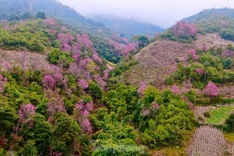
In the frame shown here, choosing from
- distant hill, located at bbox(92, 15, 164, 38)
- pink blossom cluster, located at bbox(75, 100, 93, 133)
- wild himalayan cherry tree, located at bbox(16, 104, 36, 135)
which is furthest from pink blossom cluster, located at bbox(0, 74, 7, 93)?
distant hill, located at bbox(92, 15, 164, 38)

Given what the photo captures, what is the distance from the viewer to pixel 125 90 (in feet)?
126

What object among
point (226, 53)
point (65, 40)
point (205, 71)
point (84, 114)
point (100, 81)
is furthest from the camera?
point (65, 40)

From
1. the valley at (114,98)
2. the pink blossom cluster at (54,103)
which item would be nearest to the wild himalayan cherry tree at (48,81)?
the valley at (114,98)

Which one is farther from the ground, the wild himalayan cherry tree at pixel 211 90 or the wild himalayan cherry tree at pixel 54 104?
the wild himalayan cherry tree at pixel 211 90

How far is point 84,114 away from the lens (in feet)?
99.9

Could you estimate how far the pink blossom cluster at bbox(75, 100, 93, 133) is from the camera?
94.9ft

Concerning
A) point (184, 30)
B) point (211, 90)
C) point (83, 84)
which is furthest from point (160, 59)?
point (83, 84)

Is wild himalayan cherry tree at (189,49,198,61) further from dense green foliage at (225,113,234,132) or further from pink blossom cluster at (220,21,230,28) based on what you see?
pink blossom cluster at (220,21,230,28)

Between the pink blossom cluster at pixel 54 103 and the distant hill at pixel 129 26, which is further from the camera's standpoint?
the distant hill at pixel 129 26

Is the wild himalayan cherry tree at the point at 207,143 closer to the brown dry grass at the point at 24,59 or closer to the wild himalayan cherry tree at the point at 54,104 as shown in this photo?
the wild himalayan cherry tree at the point at 54,104

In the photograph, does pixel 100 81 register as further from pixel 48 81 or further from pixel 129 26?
pixel 129 26

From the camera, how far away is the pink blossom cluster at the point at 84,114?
94.9ft

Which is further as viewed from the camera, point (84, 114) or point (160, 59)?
point (160, 59)

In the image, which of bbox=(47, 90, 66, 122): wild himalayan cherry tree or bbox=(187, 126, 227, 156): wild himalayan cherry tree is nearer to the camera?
bbox=(187, 126, 227, 156): wild himalayan cherry tree
